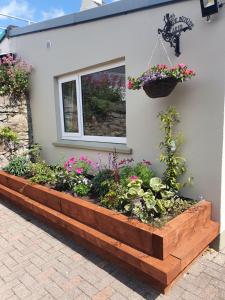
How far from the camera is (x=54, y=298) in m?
2.43

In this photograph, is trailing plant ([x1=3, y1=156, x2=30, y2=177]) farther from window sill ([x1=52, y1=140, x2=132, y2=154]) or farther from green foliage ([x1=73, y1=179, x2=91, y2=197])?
green foliage ([x1=73, y1=179, x2=91, y2=197])

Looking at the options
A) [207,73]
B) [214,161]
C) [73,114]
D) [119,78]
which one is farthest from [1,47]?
[214,161]

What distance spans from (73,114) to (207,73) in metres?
2.83

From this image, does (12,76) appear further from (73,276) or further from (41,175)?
(73,276)

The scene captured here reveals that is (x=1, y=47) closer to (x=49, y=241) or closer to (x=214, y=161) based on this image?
(x=49, y=241)

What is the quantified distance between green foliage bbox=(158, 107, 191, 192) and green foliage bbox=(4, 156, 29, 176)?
285 centimetres

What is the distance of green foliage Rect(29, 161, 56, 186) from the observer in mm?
4324

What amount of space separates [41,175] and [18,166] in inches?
33.9

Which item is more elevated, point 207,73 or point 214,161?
point 207,73

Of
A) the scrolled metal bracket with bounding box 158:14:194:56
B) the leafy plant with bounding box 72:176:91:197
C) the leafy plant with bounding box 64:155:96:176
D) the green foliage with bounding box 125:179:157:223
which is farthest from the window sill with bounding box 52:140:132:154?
the scrolled metal bracket with bounding box 158:14:194:56

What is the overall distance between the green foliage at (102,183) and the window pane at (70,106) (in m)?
1.50

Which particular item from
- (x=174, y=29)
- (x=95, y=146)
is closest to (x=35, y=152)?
(x=95, y=146)

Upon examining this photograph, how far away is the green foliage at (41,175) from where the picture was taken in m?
4.32

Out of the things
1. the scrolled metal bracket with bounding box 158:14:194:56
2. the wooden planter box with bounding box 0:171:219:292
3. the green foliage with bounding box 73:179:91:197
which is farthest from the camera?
the green foliage with bounding box 73:179:91:197
